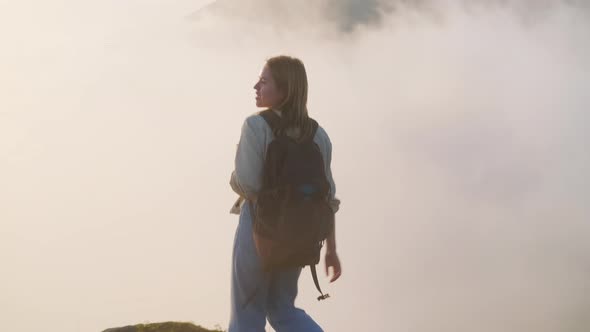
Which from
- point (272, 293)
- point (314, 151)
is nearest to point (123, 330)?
point (272, 293)

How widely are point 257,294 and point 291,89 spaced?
115 cm

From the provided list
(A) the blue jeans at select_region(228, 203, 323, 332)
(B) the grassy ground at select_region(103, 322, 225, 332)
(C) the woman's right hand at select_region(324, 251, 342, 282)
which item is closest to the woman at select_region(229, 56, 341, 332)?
(A) the blue jeans at select_region(228, 203, 323, 332)

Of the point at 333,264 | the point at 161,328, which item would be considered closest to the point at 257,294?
the point at 333,264

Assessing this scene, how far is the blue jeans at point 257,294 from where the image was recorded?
397 centimetres

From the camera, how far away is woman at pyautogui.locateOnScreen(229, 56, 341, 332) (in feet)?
12.8

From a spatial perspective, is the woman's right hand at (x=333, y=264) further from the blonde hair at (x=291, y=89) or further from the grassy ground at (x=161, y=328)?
Result: the grassy ground at (x=161, y=328)

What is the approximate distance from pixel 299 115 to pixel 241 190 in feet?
1.72

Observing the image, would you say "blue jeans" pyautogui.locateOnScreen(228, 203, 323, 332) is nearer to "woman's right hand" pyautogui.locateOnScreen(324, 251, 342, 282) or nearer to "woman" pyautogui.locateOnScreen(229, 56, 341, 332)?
"woman" pyautogui.locateOnScreen(229, 56, 341, 332)

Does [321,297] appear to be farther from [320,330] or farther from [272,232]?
[272,232]

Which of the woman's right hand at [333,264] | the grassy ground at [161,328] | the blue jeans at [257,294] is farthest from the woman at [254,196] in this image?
the grassy ground at [161,328]

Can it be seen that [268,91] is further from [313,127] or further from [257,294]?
[257,294]

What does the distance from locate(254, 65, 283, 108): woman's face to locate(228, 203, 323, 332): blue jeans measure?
1.92 ft

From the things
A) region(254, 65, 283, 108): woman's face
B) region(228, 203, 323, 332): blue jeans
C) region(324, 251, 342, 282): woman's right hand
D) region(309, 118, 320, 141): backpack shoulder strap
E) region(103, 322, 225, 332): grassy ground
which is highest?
region(254, 65, 283, 108): woman's face

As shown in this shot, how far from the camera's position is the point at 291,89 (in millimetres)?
3975
